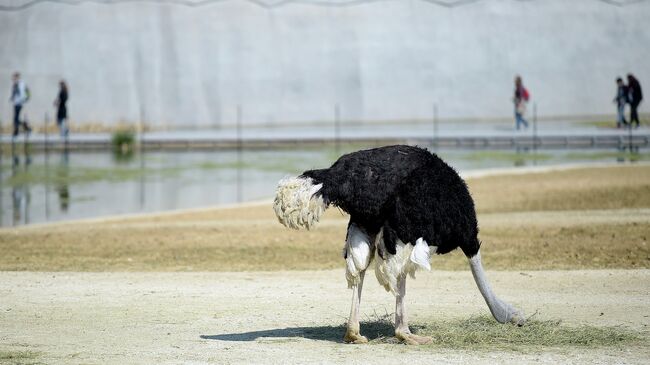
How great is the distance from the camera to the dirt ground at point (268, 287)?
9227 mm

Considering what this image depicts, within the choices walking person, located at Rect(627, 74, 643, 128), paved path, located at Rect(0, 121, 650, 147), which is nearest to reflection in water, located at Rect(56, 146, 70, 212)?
paved path, located at Rect(0, 121, 650, 147)

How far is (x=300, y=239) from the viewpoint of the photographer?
17578 mm

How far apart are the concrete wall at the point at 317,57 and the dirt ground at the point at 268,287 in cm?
3340

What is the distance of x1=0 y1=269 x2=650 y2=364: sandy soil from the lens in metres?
9.06

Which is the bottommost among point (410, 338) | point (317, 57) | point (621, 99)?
point (410, 338)

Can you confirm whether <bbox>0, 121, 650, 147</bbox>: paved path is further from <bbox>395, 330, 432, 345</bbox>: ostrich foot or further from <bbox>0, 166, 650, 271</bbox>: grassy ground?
<bbox>395, 330, 432, 345</bbox>: ostrich foot

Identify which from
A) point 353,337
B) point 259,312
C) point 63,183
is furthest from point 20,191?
point 353,337

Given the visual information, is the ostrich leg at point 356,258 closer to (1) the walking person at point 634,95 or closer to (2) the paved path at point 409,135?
(2) the paved path at point 409,135

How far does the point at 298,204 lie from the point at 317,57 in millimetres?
48249

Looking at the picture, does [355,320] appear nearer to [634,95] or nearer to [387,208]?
[387,208]

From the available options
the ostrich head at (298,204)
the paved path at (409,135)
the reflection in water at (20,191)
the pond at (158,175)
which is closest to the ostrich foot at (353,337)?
the ostrich head at (298,204)

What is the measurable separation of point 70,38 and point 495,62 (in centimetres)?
2064

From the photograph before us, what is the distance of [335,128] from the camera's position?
165ft

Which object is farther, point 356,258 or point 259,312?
point 259,312
